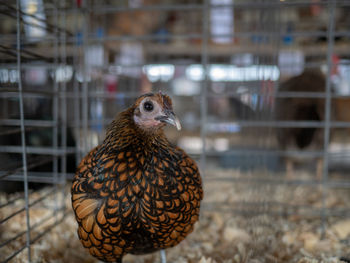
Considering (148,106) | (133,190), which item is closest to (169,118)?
(148,106)

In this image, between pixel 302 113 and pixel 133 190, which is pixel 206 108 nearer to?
pixel 302 113

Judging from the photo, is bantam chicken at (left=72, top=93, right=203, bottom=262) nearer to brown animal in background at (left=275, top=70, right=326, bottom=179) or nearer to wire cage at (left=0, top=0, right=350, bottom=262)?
wire cage at (left=0, top=0, right=350, bottom=262)

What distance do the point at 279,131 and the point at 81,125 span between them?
1.68 meters

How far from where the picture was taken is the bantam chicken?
3.16ft

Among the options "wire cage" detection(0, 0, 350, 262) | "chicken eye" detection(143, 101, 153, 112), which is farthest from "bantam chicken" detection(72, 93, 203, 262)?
"wire cage" detection(0, 0, 350, 262)

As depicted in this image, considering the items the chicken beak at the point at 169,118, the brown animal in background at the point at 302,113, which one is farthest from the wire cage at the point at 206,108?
the chicken beak at the point at 169,118

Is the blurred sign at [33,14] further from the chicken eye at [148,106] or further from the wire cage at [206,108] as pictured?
the chicken eye at [148,106]

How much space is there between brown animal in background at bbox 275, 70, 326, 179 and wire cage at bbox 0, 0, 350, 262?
10mm

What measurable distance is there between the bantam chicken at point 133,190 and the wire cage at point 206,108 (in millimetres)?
310

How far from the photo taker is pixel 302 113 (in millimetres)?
2391

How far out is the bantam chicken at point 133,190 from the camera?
3.16 feet

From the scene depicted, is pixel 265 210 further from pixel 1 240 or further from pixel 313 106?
pixel 313 106

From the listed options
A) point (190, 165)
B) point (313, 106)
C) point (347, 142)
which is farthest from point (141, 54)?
point (347, 142)

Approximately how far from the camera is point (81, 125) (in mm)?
1899
